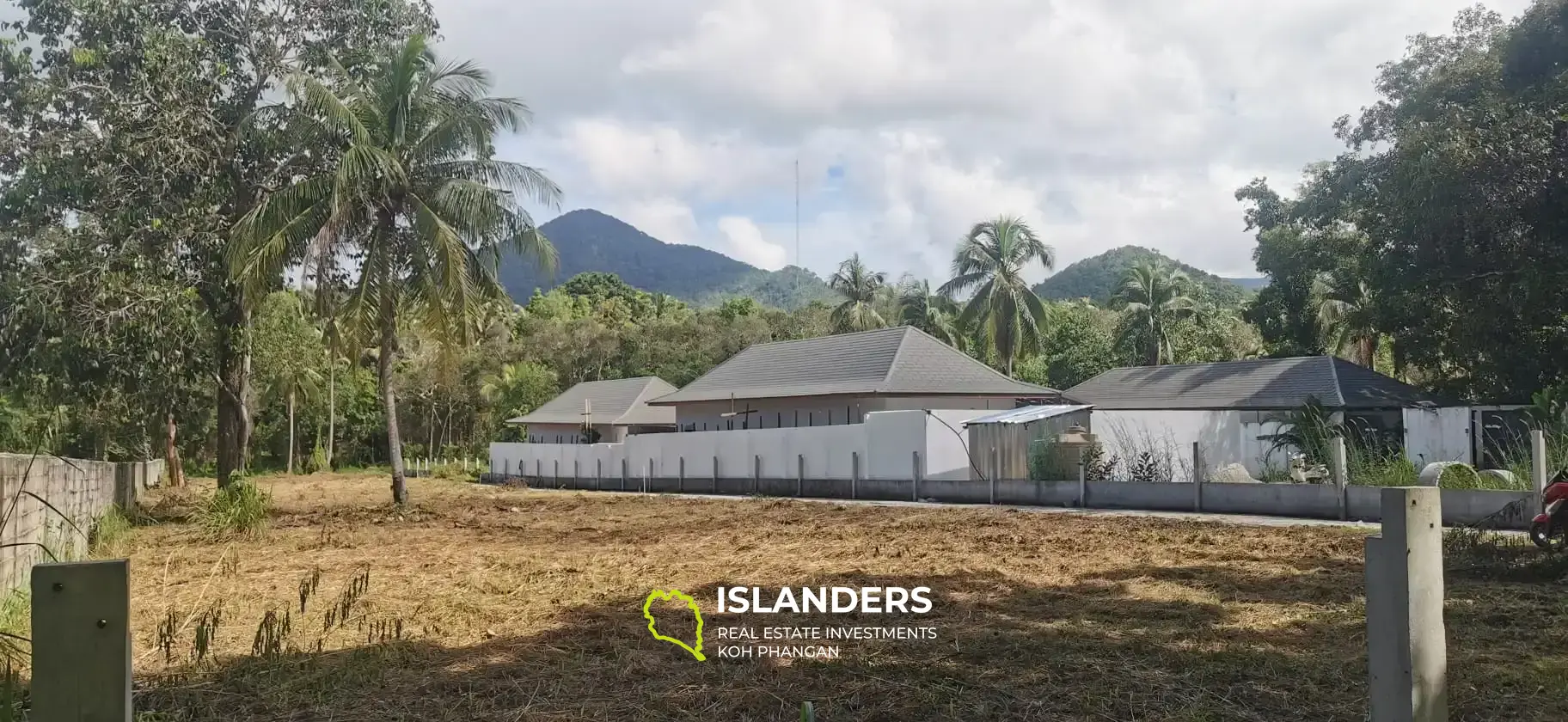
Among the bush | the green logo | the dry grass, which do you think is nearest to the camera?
the dry grass

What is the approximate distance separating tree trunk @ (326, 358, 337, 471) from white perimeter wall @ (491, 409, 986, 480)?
1545cm

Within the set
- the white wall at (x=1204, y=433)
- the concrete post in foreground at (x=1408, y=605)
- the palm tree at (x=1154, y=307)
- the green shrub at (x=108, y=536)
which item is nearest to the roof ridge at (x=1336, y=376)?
the white wall at (x=1204, y=433)

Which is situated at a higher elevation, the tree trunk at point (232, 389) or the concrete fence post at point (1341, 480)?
the tree trunk at point (232, 389)

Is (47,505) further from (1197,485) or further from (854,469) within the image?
(854,469)

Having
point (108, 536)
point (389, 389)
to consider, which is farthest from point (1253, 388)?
point (108, 536)

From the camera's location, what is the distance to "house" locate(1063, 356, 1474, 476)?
66.9 ft

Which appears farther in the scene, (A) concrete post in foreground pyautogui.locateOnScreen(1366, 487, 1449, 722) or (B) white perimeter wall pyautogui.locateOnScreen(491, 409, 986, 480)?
(B) white perimeter wall pyautogui.locateOnScreen(491, 409, 986, 480)

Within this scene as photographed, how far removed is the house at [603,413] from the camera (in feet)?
126

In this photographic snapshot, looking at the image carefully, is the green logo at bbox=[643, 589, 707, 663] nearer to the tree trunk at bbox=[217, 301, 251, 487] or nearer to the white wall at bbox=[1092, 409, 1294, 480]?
the tree trunk at bbox=[217, 301, 251, 487]

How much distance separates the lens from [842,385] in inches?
1107

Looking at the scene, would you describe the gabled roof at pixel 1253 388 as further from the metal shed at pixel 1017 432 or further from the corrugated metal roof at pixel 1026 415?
the corrugated metal roof at pixel 1026 415

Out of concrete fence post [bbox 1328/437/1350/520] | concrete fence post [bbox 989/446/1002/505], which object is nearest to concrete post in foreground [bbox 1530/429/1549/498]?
concrete fence post [bbox 1328/437/1350/520]

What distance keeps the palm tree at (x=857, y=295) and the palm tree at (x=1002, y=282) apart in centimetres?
864

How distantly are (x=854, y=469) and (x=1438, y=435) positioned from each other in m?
11.0
